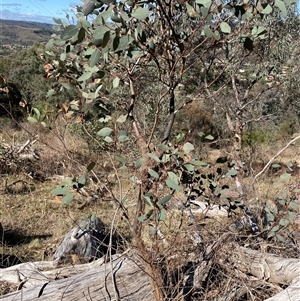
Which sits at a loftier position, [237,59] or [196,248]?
[237,59]

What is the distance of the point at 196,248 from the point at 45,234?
264 cm

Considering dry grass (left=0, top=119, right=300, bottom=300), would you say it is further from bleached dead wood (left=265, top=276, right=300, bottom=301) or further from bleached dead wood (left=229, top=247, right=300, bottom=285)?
bleached dead wood (left=265, top=276, right=300, bottom=301)

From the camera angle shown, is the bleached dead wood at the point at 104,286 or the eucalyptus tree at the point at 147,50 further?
the bleached dead wood at the point at 104,286

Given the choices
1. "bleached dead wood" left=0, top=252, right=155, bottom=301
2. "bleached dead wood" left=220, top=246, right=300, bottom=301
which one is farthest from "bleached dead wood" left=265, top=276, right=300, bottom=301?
"bleached dead wood" left=0, top=252, right=155, bottom=301

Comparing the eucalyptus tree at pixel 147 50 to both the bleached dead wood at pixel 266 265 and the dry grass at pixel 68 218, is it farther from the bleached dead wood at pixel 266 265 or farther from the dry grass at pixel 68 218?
the bleached dead wood at pixel 266 265

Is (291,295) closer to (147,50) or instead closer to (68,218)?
(147,50)

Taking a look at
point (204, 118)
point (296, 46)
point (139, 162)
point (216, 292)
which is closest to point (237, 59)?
point (296, 46)

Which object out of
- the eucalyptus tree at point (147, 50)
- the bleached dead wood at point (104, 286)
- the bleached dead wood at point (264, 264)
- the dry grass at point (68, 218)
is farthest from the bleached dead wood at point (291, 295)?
the bleached dead wood at point (104, 286)

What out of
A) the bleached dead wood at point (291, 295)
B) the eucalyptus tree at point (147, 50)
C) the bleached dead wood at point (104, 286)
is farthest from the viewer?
the bleached dead wood at point (104, 286)

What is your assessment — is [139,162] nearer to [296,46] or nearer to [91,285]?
[91,285]

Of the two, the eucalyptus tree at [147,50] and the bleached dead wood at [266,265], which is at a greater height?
the eucalyptus tree at [147,50]

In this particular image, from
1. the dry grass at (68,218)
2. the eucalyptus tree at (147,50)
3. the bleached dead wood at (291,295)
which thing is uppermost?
the eucalyptus tree at (147,50)

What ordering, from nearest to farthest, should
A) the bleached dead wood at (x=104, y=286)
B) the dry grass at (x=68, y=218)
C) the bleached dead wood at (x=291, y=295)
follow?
the bleached dead wood at (x=291, y=295) < the bleached dead wood at (x=104, y=286) < the dry grass at (x=68, y=218)

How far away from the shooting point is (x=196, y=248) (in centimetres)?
281
